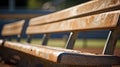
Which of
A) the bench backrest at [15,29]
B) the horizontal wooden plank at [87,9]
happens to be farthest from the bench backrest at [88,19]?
the bench backrest at [15,29]

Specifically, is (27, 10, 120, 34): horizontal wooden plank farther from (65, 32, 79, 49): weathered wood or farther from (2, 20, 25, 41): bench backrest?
(2, 20, 25, 41): bench backrest

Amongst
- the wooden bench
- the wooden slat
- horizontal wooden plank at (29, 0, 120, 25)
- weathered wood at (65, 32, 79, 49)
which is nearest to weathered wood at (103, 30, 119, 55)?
the wooden bench

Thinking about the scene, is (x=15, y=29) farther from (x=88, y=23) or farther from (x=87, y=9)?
(x=88, y=23)

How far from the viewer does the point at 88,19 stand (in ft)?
8.45

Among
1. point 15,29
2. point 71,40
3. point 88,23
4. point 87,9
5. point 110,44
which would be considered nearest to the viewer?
point 110,44

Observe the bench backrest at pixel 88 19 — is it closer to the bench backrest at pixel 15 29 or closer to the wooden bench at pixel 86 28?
the wooden bench at pixel 86 28

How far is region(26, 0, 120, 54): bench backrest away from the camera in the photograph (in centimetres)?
219

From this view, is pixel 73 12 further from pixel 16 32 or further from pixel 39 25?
pixel 16 32

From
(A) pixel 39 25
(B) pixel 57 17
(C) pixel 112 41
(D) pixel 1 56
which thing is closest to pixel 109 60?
(C) pixel 112 41

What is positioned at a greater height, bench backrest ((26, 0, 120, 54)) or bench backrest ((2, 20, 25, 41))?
bench backrest ((2, 20, 25, 41))

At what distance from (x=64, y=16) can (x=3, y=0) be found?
695 inches

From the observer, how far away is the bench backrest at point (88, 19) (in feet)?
7.17

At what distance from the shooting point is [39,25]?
4.45 meters

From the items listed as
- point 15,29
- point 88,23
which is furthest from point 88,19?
point 15,29
